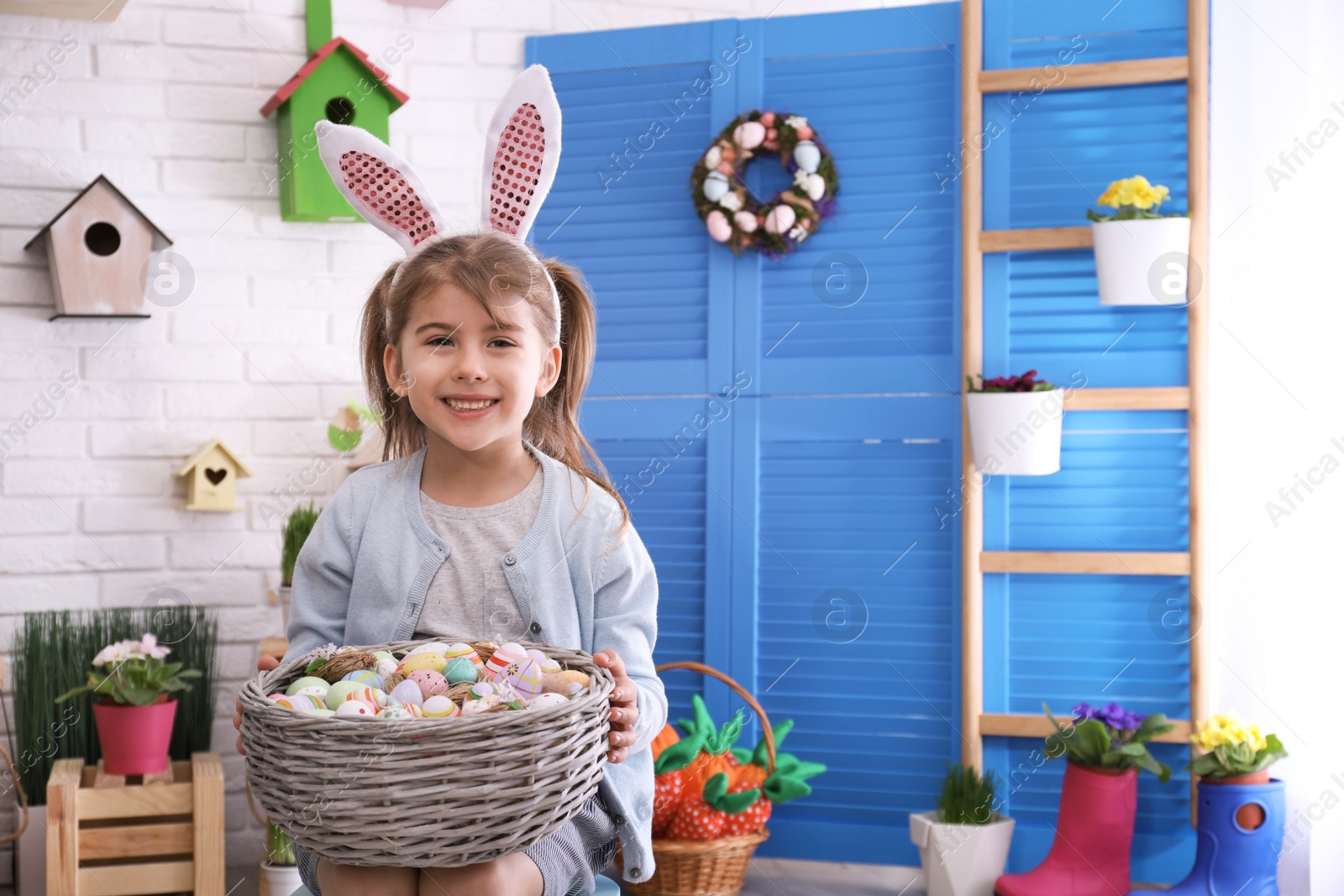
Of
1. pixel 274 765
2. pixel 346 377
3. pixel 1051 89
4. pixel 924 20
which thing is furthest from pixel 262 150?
pixel 274 765

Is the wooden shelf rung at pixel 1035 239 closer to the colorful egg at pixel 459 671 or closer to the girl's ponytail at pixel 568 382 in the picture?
the girl's ponytail at pixel 568 382

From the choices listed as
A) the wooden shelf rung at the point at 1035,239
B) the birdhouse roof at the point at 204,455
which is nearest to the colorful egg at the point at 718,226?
the wooden shelf rung at the point at 1035,239

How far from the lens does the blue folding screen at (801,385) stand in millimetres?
2604

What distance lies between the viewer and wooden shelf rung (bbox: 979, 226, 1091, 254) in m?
2.45

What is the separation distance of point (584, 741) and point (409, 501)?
0.54m

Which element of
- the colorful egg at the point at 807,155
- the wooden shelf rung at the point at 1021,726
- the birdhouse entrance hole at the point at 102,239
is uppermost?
the colorful egg at the point at 807,155

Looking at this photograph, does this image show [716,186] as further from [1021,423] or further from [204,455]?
[204,455]

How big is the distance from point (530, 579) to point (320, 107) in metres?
1.50

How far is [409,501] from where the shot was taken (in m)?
1.53

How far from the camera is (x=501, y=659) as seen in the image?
124cm

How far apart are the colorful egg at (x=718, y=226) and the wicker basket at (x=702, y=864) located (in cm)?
101

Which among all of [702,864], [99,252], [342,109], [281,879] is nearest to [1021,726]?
[702,864]

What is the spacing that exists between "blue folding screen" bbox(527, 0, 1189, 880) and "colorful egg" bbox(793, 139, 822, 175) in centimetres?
9

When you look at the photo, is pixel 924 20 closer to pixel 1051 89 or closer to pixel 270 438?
pixel 1051 89
